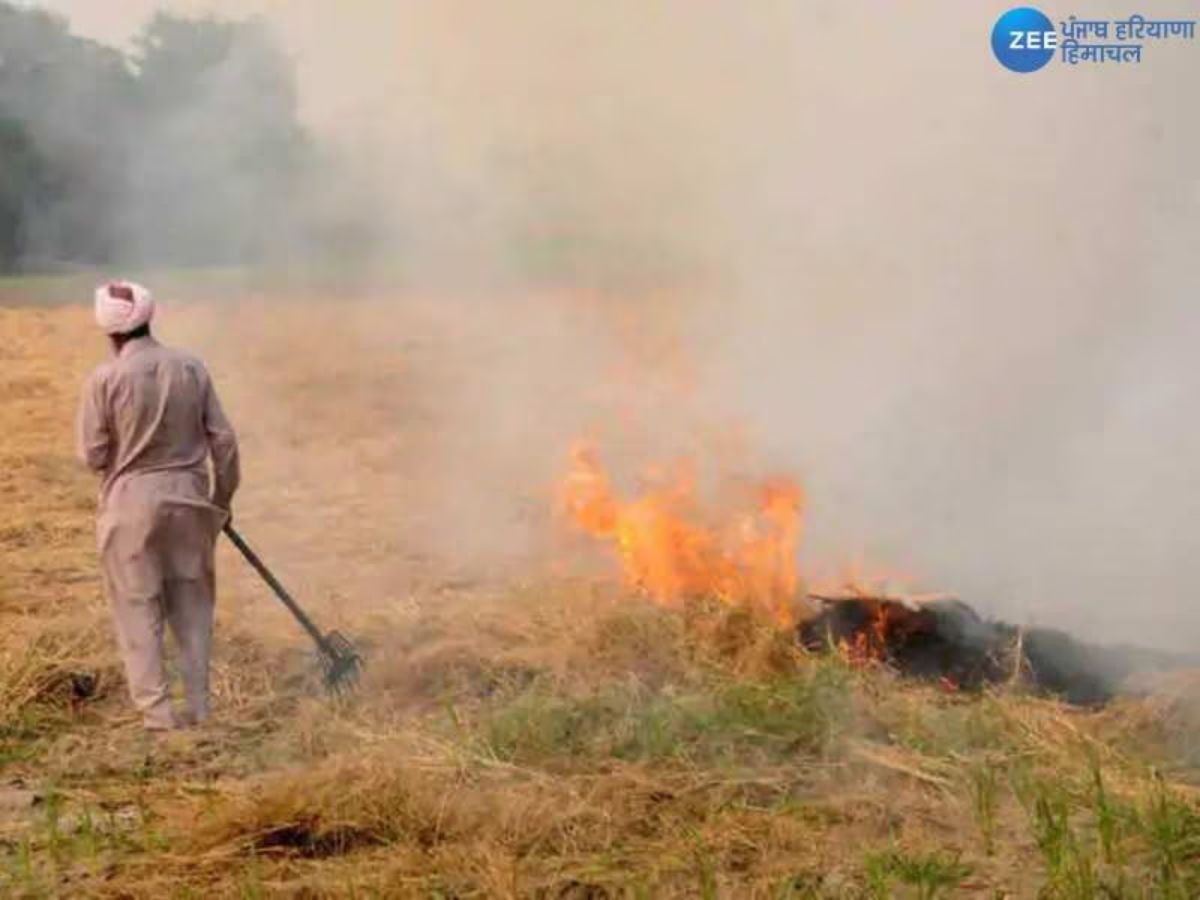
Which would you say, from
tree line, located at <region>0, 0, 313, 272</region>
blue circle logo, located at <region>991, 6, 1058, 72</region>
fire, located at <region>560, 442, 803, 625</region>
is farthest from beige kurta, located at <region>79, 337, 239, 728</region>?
blue circle logo, located at <region>991, 6, 1058, 72</region>

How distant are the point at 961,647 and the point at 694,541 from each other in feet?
4.38

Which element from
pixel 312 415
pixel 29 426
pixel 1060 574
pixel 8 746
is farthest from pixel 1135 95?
pixel 29 426

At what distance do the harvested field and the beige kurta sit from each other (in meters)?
0.29

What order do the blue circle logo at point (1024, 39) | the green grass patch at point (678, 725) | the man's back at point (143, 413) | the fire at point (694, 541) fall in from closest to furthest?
the green grass patch at point (678, 725), the man's back at point (143, 413), the fire at point (694, 541), the blue circle logo at point (1024, 39)

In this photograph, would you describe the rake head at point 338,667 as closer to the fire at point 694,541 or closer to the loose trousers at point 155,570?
the loose trousers at point 155,570

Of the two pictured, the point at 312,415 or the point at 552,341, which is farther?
the point at 312,415

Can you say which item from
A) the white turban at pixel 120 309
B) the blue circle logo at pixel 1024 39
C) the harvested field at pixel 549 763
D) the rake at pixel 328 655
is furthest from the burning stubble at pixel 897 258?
the white turban at pixel 120 309

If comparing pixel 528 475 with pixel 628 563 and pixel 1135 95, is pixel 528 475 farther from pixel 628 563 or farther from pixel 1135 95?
pixel 1135 95

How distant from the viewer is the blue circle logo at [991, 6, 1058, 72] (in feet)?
25.5

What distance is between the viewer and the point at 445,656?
633 centimetres

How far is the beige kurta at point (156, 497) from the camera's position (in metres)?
5.69

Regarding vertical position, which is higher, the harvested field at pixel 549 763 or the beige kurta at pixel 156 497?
the beige kurta at pixel 156 497

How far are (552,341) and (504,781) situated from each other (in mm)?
6138

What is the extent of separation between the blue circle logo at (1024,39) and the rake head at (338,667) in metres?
4.22
